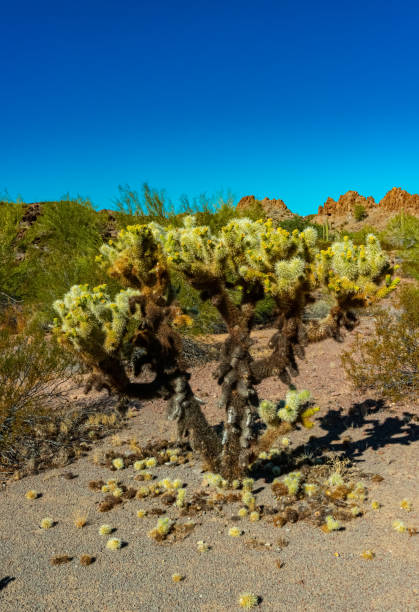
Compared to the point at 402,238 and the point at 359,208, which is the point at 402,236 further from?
the point at 359,208

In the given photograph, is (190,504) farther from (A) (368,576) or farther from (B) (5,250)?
(B) (5,250)

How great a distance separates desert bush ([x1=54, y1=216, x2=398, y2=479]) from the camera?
461 centimetres

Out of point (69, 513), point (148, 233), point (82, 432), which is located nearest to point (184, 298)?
point (82, 432)

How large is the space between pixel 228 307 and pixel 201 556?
2.45 m

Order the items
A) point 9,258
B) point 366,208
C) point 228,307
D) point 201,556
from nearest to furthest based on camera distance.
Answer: point 201,556, point 228,307, point 9,258, point 366,208

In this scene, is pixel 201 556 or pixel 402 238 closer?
pixel 201 556

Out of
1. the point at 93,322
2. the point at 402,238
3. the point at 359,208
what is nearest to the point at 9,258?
the point at 93,322

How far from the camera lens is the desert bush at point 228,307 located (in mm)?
4613

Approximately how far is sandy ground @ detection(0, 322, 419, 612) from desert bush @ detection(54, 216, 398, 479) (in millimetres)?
977

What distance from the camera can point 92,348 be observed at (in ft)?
15.8

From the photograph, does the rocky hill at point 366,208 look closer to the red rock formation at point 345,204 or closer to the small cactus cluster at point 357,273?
the red rock formation at point 345,204

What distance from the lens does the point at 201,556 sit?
394 centimetres

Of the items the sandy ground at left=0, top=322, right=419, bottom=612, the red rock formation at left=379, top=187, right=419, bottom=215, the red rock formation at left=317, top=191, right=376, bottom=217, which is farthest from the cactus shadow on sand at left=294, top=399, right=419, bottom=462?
the red rock formation at left=317, top=191, right=376, bottom=217

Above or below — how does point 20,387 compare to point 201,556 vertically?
above
